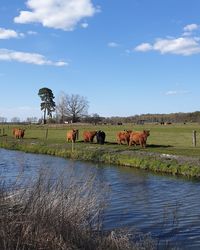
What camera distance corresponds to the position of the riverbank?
89.8 feet

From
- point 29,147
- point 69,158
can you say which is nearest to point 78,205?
point 69,158

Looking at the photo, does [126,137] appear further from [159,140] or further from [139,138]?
[159,140]

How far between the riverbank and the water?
146 centimetres

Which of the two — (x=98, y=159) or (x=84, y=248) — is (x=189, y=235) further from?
(x=98, y=159)

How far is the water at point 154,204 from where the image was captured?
13212 mm

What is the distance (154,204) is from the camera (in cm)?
1798

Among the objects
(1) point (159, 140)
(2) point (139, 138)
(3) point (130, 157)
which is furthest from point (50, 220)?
(1) point (159, 140)

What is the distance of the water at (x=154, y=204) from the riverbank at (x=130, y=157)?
1.46m

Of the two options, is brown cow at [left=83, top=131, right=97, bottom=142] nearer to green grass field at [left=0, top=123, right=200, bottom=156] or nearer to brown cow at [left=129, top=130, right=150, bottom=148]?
green grass field at [left=0, top=123, right=200, bottom=156]

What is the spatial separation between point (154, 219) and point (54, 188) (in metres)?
5.77

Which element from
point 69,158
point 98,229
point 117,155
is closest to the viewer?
point 98,229

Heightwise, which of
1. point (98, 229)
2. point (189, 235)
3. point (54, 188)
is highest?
point (54, 188)

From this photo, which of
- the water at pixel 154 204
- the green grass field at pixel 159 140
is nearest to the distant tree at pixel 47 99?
the green grass field at pixel 159 140

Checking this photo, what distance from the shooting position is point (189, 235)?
43.8ft
